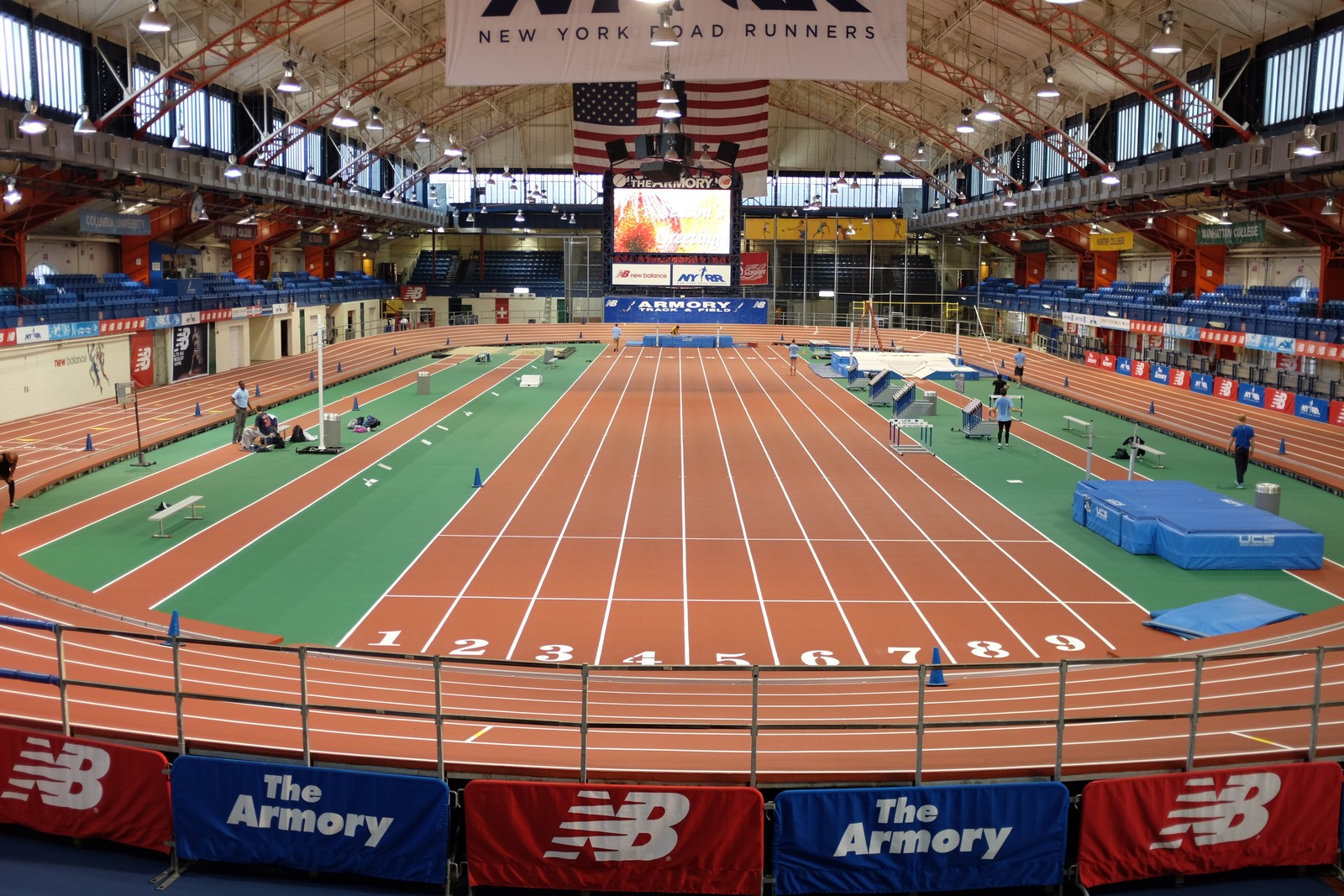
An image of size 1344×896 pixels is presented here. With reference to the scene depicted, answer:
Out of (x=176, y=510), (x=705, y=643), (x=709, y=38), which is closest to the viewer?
(x=705, y=643)

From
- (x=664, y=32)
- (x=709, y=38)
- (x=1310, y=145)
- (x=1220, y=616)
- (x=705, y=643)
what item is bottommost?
(x=705, y=643)

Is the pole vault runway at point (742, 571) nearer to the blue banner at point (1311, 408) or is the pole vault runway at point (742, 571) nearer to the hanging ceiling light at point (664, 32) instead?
the hanging ceiling light at point (664, 32)

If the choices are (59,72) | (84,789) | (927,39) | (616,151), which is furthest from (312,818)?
(927,39)

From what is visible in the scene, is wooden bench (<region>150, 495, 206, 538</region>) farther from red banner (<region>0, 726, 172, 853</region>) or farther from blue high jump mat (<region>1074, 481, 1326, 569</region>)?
blue high jump mat (<region>1074, 481, 1326, 569</region>)

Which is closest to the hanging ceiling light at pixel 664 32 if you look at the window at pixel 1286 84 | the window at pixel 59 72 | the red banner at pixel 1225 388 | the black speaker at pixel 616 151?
the black speaker at pixel 616 151

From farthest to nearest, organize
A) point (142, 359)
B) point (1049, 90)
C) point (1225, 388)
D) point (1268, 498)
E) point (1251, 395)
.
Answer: point (142, 359) → point (1225, 388) → point (1251, 395) → point (1049, 90) → point (1268, 498)

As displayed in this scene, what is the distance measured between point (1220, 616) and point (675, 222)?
25016 millimetres

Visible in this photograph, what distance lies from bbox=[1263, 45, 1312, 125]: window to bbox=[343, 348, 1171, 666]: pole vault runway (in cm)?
1682

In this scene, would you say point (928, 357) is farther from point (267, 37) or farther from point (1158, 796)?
point (1158, 796)

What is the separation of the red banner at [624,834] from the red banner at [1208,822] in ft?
8.00

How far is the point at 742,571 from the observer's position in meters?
17.4

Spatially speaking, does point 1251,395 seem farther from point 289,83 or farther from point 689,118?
point 289,83

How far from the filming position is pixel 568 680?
12594mm

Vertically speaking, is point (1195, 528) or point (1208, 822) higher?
point (1195, 528)
